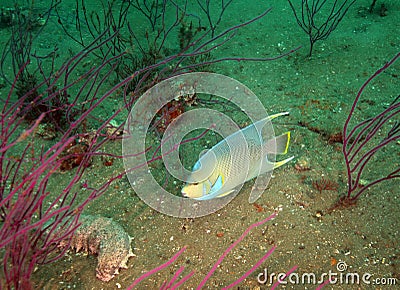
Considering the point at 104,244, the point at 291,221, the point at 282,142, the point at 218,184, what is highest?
the point at 282,142

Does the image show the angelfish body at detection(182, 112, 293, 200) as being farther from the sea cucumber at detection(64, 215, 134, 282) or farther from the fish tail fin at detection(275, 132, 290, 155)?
the sea cucumber at detection(64, 215, 134, 282)

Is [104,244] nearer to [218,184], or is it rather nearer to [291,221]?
[218,184]

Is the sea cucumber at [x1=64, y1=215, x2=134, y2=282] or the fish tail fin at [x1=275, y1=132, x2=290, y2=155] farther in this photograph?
the fish tail fin at [x1=275, y1=132, x2=290, y2=155]

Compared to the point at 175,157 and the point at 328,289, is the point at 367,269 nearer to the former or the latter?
the point at 328,289

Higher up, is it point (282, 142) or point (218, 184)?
point (282, 142)

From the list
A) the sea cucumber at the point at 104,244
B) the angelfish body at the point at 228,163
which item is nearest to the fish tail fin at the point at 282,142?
the angelfish body at the point at 228,163

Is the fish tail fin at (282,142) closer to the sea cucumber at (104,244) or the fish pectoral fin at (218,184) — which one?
the fish pectoral fin at (218,184)

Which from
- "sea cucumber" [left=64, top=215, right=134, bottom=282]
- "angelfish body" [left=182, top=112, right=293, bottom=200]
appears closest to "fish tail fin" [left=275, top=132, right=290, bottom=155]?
"angelfish body" [left=182, top=112, right=293, bottom=200]

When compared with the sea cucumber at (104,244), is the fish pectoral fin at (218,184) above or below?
above

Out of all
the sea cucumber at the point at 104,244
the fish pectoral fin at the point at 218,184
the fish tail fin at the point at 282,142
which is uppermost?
the fish tail fin at the point at 282,142

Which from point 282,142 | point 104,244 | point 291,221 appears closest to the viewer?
point 104,244

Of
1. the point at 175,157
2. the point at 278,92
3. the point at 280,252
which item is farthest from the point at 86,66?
the point at 280,252

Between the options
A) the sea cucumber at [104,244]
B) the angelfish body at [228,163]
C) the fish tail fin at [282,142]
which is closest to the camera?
the sea cucumber at [104,244]

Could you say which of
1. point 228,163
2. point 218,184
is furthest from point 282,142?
point 218,184
